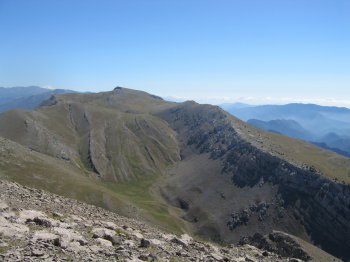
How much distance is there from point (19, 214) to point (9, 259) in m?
10.7

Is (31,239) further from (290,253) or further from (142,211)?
(142,211)

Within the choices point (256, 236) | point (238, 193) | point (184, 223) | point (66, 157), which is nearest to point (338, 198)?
point (256, 236)

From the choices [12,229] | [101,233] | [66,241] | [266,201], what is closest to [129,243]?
[101,233]

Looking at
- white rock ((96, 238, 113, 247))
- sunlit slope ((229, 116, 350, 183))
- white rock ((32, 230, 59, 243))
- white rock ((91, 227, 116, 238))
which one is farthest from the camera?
sunlit slope ((229, 116, 350, 183))

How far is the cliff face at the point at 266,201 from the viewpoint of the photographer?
112 m

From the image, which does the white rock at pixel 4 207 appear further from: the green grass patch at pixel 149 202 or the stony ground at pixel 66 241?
the green grass patch at pixel 149 202

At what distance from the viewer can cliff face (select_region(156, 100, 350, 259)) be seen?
366 feet

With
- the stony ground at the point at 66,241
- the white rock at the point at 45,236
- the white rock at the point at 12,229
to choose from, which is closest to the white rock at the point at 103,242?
the stony ground at the point at 66,241

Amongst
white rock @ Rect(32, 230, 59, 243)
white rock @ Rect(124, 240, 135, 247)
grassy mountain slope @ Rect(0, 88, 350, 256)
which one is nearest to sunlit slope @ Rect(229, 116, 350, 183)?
grassy mountain slope @ Rect(0, 88, 350, 256)

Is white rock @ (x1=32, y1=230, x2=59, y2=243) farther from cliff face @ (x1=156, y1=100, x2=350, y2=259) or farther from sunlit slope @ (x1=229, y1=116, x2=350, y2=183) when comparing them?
sunlit slope @ (x1=229, y1=116, x2=350, y2=183)

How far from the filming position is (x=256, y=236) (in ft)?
351

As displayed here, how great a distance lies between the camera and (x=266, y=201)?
130125mm

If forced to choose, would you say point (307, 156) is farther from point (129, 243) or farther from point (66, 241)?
point (66, 241)

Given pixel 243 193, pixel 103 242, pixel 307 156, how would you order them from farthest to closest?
pixel 307 156
pixel 243 193
pixel 103 242
